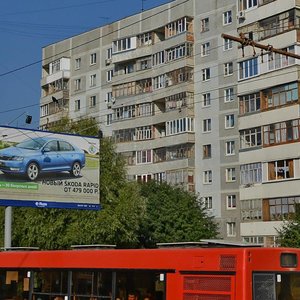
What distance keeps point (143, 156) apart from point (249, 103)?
12005 millimetres

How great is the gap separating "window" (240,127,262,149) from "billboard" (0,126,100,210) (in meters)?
Result: 19.4

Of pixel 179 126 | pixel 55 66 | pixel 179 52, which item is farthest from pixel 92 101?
pixel 179 126

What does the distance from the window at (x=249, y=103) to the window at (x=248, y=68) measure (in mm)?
1349

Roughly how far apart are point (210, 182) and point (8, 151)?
27.4 m

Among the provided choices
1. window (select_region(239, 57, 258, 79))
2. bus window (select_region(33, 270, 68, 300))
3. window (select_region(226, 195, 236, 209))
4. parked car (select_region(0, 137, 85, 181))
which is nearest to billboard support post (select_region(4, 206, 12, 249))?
parked car (select_region(0, 137, 85, 181))

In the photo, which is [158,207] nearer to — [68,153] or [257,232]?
[257,232]

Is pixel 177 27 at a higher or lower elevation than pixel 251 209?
higher

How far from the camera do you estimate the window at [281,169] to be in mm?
43656

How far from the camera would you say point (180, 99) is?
178 feet

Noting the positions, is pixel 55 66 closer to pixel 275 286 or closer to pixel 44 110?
pixel 44 110

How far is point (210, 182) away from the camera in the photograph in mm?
51969

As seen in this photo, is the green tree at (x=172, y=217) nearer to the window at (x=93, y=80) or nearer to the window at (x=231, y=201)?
the window at (x=231, y=201)

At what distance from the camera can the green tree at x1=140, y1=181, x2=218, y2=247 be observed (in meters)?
44.6

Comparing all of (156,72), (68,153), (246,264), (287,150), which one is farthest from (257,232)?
(246,264)
